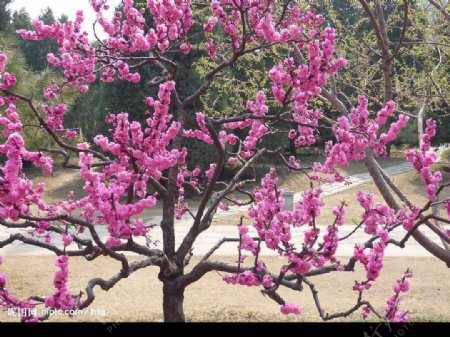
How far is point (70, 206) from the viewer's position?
13.0 feet

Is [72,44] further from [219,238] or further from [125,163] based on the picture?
[219,238]

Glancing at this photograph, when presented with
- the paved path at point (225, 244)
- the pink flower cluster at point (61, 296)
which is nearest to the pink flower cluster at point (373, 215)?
the pink flower cluster at point (61, 296)

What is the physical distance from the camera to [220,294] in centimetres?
636

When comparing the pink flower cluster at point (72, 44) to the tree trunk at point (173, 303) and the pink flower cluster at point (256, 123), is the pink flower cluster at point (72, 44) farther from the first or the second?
the tree trunk at point (173, 303)

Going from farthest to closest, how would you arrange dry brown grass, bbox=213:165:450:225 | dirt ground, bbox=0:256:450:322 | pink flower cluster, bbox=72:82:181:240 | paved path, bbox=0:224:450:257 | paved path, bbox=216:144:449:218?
1. paved path, bbox=216:144:449:218
2. dry brown grass, bbox=213:165:450:225
3. paved path, bbox=0:224:450:257
4. dirt ground, bbox=0:256:450:322
5. pink flower cluster, bbox=72:82:181:240

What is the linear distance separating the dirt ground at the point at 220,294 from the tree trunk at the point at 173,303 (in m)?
1.82

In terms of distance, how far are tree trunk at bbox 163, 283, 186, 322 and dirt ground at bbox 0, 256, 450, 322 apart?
1819 mm

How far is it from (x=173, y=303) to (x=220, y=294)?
287 cm

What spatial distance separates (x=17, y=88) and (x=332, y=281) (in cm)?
752

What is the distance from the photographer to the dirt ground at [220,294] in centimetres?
550

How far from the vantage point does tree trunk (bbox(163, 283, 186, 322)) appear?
11.7 ft

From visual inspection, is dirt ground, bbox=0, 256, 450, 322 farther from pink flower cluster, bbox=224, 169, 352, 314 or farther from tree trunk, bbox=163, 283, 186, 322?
pink flower cluster, bbox=224, 169, 352, 314

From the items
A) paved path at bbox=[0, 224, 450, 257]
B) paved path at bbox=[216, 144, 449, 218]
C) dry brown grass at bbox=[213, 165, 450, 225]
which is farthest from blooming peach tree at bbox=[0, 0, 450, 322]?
paved path at bbox=[216, 144, 449, 218]
